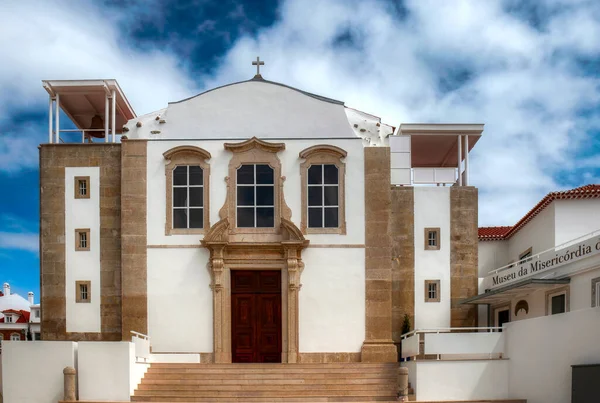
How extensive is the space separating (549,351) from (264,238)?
397 inches

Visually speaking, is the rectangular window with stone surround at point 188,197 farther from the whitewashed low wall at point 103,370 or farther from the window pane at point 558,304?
the window pane at point 558,304

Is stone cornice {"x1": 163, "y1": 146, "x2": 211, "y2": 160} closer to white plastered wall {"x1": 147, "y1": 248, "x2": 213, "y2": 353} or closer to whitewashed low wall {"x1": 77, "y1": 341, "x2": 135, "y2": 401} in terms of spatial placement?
white plastered wall {"x1": 147, "y1": 248, "x2": 213, "y2": 353}

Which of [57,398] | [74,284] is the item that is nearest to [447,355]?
[57,398]

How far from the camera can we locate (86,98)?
83.8ft

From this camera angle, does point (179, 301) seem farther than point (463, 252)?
No

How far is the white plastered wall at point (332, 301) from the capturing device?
73.5ft

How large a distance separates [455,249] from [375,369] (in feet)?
19.4

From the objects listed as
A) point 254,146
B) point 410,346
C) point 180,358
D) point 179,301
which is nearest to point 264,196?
point 254,146

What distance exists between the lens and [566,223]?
2414 cm

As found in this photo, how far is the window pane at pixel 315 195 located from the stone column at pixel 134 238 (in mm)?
5880

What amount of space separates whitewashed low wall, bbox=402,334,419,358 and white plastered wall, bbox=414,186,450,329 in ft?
5.54

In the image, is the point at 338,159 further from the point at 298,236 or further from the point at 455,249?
the point at 455,249

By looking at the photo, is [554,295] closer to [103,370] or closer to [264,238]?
[264,238]

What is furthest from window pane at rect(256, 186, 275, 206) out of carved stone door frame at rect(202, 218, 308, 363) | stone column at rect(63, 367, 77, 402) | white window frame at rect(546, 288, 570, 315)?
white window frame at rect(546, 288, 570, 315)
